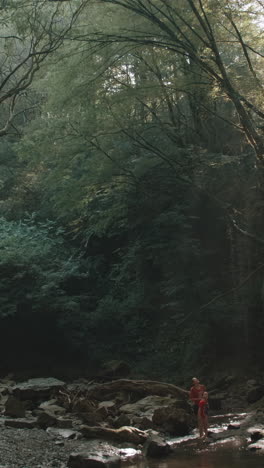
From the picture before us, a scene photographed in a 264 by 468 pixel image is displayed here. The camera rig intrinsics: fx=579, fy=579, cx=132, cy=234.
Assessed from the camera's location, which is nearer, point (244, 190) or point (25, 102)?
point (244, 190)

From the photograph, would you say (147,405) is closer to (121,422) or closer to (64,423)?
A: (121,422)

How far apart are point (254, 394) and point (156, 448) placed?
5304mm

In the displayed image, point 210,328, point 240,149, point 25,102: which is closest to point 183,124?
point 240,149

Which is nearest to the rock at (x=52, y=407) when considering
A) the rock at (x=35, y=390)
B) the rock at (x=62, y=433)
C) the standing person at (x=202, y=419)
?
the rock at (x=35, y=390)

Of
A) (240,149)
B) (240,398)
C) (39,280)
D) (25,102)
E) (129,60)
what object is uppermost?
(25,102)

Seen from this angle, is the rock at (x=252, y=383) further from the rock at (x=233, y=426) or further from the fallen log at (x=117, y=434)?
the fallen log at (x=117, y=434)

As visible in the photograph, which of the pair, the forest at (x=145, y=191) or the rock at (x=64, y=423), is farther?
the forest at (x=145, y=191)

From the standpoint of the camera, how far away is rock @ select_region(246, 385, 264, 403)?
12.7 meters

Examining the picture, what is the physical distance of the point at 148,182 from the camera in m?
17.7

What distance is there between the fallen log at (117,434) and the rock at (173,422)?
901mm

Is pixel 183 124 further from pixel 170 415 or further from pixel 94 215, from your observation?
pixel 170 415

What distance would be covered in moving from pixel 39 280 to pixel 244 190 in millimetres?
8322

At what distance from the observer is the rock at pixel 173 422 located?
9.97 meters

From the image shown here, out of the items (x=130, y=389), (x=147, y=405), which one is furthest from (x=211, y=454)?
(x=130, y=389)
